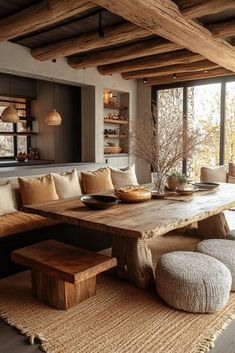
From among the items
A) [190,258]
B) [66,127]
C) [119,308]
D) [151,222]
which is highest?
[66,127]

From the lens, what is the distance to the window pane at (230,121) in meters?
6.54

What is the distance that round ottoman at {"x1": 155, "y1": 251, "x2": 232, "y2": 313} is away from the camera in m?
2.30

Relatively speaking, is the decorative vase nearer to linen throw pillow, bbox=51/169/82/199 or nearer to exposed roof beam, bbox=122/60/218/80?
linen throw pillow, bbox=51/169/82/199

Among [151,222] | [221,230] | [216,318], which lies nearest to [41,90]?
[221,230]

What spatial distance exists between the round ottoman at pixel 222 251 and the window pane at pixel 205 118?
3830 mm

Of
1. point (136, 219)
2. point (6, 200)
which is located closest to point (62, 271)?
point (136, 219)

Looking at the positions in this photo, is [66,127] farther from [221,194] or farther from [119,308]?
[119,308]

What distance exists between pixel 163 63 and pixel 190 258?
3.98m

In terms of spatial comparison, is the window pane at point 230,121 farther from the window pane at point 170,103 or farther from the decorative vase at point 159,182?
the decorative vase at point 159,182

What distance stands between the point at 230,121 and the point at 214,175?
141 centimetres

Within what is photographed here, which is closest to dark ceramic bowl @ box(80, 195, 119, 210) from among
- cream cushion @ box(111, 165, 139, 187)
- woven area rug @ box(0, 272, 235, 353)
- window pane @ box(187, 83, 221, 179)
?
woven area rug @ box(0, 272, 235, 353)

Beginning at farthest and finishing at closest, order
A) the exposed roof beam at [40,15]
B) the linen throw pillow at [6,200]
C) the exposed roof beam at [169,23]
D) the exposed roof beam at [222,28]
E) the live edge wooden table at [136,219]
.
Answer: the exposed roof beam at [222,28], the linen throw pillow at [6,200], the exposed roof beam at [40,15], the exposed roof beam at [169,23], the live edge wooden table at [136,219]

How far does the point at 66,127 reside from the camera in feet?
23.9

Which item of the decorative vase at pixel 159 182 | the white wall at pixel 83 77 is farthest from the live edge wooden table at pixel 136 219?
the white wall at pixel 83 77
